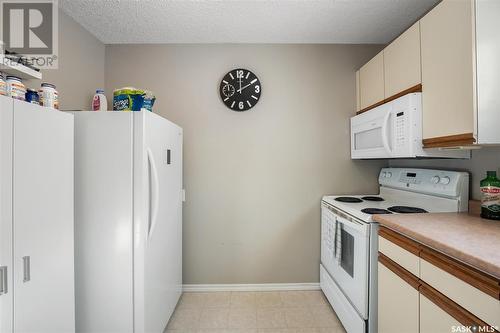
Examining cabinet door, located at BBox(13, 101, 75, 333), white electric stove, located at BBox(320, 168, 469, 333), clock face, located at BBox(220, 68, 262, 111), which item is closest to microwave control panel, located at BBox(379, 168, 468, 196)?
white electric stove, located at BBox(320, 168, 469, 333)

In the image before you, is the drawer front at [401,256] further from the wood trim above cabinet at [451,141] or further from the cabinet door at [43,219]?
the cabinet door at [43,219]

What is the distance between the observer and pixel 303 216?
8.01 feet

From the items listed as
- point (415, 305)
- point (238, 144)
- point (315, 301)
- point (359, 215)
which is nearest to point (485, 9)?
point (359, 215)

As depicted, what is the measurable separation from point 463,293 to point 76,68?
112 inches

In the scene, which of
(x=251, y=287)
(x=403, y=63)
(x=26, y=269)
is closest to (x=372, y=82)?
(x=403, y=63)

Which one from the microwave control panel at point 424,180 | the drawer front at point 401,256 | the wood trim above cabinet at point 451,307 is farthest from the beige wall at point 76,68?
the microwave control panel at point 424,180

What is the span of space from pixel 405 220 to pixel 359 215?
29 cm

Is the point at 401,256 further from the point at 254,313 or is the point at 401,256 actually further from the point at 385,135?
the point at 254,313

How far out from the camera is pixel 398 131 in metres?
1.65

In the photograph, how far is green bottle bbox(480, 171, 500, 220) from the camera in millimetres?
1356

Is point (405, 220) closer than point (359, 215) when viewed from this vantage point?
Yes

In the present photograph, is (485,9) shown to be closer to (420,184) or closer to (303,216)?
(420,184)

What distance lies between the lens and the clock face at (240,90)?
2389 millimetres

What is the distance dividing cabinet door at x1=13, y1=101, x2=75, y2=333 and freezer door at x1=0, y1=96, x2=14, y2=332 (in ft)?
0.08
